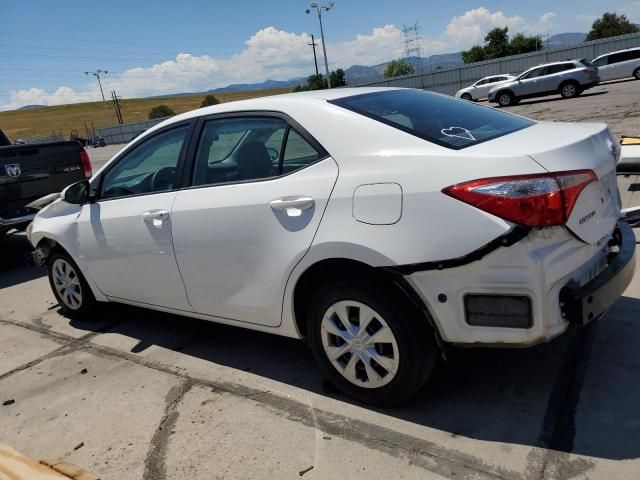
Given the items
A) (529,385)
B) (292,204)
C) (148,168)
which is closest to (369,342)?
(292,204)

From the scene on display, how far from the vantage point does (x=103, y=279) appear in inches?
173

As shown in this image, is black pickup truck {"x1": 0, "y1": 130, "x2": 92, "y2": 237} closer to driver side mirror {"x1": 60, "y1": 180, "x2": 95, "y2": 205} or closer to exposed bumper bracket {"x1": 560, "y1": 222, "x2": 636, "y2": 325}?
driver side mirror {"x1": 60, "y1": 180, "x2": 95, "y2": 205}

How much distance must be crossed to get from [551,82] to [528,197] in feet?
81.5

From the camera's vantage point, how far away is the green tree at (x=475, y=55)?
7412 centimetres

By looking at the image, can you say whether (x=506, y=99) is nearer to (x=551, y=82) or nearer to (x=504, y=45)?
(x=551, y=82)

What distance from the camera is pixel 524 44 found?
242ft

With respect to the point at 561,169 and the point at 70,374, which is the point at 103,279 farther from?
the point at 561,169

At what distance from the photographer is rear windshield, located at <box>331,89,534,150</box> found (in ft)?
9.32

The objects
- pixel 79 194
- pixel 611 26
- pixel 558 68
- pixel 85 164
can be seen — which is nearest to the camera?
pixel 79 194

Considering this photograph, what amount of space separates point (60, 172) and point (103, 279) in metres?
3.60

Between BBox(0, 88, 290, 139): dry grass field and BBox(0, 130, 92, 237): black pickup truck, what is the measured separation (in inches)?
3211

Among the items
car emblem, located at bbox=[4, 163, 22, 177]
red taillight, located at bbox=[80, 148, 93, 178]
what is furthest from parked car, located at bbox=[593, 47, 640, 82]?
car emblem, located at bbox=[4, 163, 22, 177]

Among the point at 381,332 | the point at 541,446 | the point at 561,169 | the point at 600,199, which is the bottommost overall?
the point at 541,446

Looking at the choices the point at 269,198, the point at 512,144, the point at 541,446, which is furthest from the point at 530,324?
the point at 269,198
